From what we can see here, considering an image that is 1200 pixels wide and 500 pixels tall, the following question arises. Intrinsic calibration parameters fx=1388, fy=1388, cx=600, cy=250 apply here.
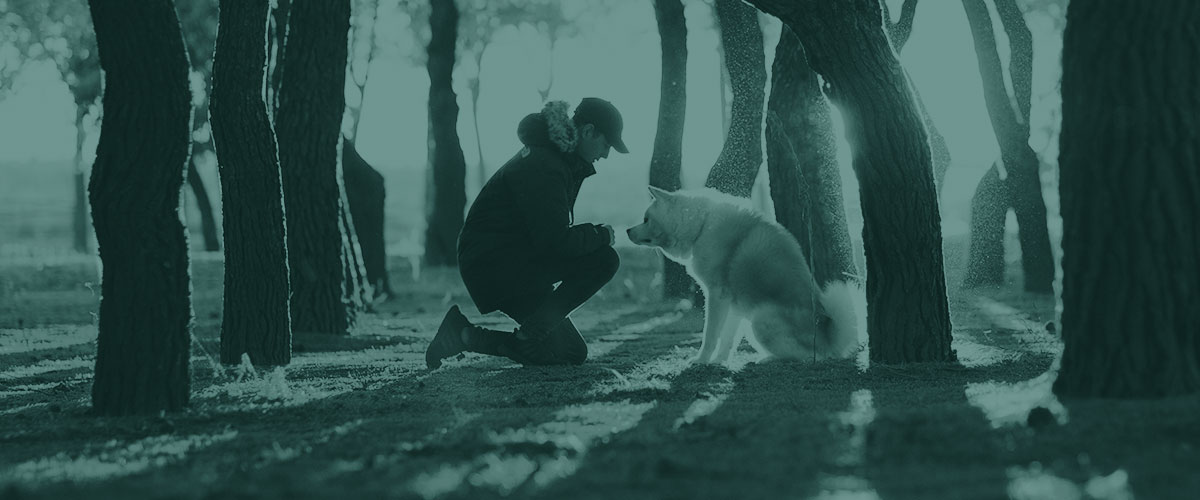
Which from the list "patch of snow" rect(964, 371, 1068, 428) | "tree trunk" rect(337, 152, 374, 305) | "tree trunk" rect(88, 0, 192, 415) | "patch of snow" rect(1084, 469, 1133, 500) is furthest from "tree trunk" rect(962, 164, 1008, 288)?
"patch of snow" rect(1084, 469, 1133, 500)

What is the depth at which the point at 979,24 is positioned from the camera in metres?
20.0

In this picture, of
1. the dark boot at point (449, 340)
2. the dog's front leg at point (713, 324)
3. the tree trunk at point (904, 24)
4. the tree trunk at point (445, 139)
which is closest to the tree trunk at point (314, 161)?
the dark boot at point (449, 340)

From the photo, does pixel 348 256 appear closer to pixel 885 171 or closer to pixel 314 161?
pixel 314 161

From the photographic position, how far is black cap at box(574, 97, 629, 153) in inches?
345

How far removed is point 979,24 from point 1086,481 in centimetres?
1670

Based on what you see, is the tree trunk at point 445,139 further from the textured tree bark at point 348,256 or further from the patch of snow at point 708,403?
the patch of snow at point 708,403

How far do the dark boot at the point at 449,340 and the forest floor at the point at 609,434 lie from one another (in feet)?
0.53

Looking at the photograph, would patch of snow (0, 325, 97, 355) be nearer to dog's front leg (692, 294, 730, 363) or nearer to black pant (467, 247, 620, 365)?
black pant (467, 247, 620, 365)

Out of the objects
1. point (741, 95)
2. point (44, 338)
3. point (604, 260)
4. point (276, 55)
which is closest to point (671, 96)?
point (741, 95)

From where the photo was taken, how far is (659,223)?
975 centimetres

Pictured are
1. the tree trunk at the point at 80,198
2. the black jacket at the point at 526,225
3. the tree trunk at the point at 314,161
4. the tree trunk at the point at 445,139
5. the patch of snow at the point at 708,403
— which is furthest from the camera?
the tree trunk at the point at 80,198

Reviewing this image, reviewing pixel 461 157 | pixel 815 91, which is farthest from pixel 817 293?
pixel 461 157

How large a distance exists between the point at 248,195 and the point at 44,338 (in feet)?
18.1

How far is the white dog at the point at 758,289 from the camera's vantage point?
9156 mm
